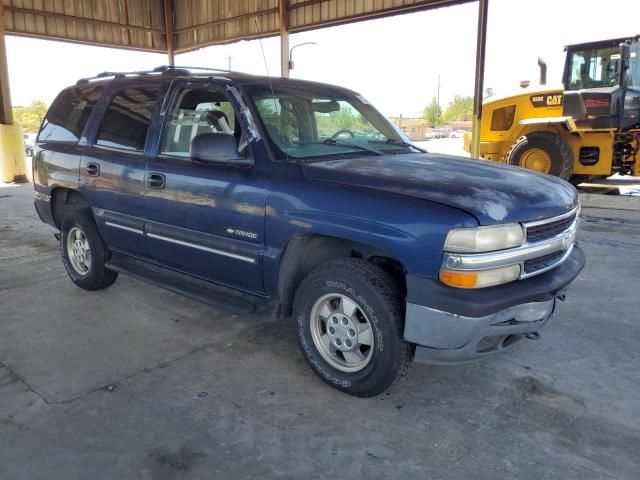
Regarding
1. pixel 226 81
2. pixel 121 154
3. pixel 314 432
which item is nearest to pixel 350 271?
pixel 314 432

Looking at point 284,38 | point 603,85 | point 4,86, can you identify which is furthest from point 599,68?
point 4,86

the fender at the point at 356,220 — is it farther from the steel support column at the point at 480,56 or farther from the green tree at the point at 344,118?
the steel support column at the point at 480,56

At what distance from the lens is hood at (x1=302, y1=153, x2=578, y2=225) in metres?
2.61

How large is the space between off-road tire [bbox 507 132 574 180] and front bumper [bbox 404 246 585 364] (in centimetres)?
868

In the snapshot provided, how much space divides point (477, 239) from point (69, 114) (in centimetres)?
408

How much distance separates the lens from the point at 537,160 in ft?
36.0

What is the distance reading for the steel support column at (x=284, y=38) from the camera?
13.7m

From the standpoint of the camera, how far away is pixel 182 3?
53.7 feet

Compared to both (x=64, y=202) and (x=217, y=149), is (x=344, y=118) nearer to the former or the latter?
(x=217, y=149)

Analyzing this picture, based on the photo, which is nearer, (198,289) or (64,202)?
(198,289)

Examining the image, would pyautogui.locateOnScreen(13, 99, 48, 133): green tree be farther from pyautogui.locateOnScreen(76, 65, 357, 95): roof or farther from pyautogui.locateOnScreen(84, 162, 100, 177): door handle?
pyautogui.locateOnScreen(76, 65, 357, 95): roof

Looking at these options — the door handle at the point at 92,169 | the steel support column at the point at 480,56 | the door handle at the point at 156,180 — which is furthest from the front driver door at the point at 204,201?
the steel support column at the point at 480,56

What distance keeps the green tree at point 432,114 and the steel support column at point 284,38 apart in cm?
6575

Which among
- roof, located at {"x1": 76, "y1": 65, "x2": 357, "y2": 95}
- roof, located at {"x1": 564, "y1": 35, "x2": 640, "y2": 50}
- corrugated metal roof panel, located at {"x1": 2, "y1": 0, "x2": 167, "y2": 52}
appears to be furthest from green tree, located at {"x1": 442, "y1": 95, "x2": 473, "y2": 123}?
→ roof, located at {"x1": 76, "y1": 65, "x2": 357, "y2": 95}
